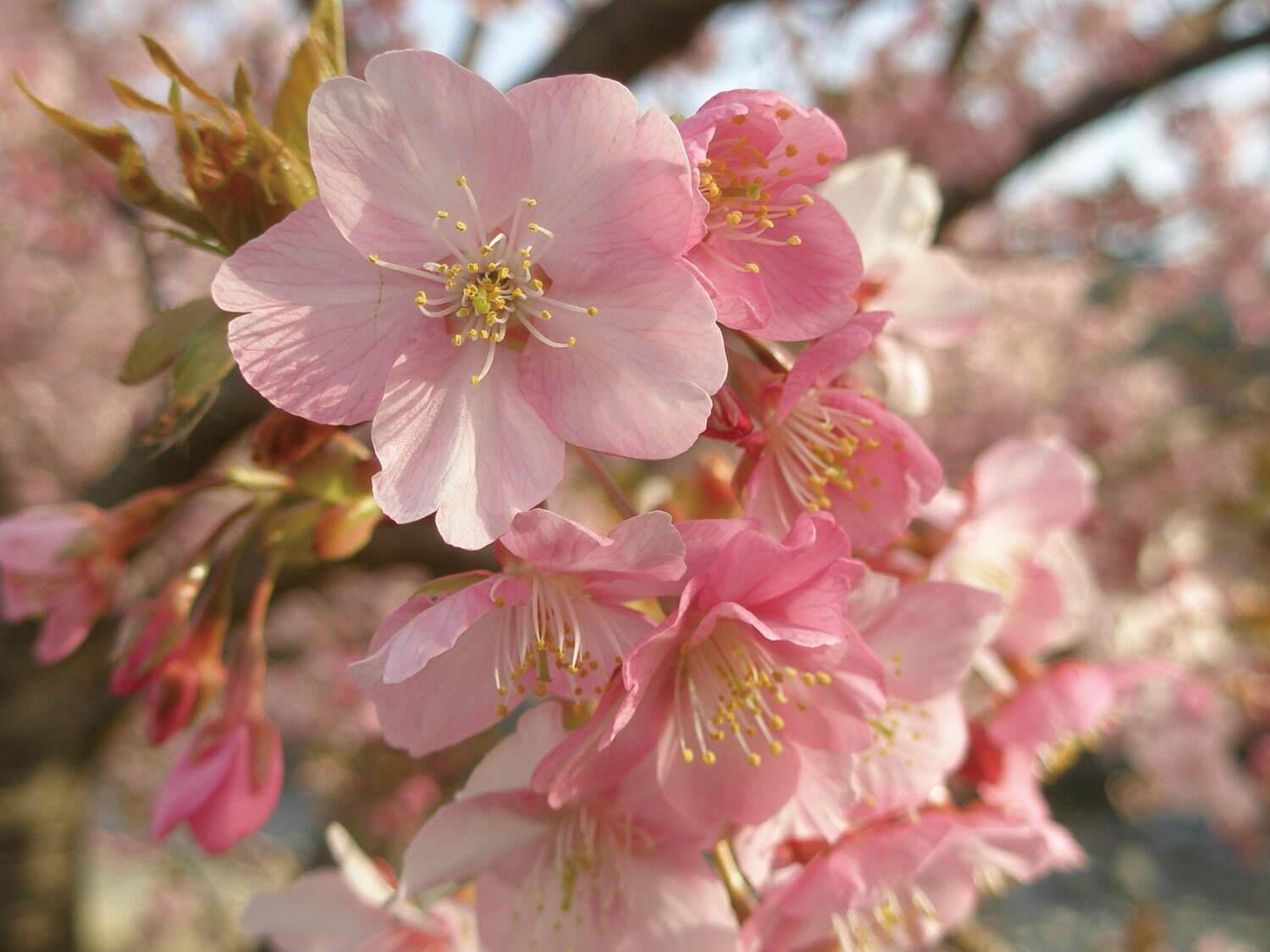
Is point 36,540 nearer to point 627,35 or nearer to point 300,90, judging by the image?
point 300,90

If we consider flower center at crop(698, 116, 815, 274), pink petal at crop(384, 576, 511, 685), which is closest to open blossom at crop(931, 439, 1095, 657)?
flower center at crop(698, 116, 815, 274)

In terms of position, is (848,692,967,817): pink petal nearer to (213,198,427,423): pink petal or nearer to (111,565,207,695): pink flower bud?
(213,198,427,423): pink petal

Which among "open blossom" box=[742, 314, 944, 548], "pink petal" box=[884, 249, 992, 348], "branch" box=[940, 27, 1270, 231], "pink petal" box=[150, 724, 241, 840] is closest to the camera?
"open blossom" box=[742, 314, 944, 548]

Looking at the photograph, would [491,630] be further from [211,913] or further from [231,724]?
[211,913]

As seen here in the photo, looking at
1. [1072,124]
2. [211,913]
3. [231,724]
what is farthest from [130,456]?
[1072,124]

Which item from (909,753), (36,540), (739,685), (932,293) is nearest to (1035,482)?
(932,293)

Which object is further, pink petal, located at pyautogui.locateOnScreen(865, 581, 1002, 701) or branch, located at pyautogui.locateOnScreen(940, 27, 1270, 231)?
branch, located at pyautogui.locateOnScreen(940, 27, 1270, 231)

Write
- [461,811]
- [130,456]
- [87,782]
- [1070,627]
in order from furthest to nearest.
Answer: [87,782] < [130,456] < [1070,627] < [461,811]
